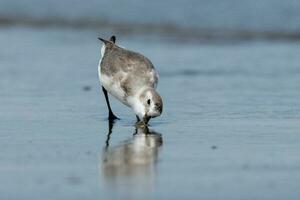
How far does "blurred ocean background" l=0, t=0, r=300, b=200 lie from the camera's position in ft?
24.1

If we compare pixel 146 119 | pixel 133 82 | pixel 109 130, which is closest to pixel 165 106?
pixel 133 82

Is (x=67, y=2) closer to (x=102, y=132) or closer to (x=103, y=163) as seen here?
(x=102, y=132)

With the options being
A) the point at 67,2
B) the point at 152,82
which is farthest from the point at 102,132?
the point at 67,2

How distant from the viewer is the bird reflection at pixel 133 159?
7.34 metres

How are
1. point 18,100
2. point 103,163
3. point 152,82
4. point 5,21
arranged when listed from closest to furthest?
point 103,163 → point 152,82 → point 18,100 → point 5,21

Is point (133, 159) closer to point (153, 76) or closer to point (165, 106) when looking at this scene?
point (153, 76)

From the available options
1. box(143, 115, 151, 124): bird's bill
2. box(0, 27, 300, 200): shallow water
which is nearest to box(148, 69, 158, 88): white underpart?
box(0, 27, 300, 200): shallow water

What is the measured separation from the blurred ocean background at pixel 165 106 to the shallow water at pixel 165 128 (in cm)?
2

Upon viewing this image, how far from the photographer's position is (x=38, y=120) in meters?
10.3

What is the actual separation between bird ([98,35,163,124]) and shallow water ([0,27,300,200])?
0.76 ft

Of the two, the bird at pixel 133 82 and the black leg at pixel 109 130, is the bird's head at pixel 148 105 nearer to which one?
the bird at pixel 133 82

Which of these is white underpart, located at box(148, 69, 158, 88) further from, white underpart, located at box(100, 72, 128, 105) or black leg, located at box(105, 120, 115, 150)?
black leg, located at box(105, 120, 115, 150)

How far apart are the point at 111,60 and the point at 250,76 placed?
3.24m

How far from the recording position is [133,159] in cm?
821
